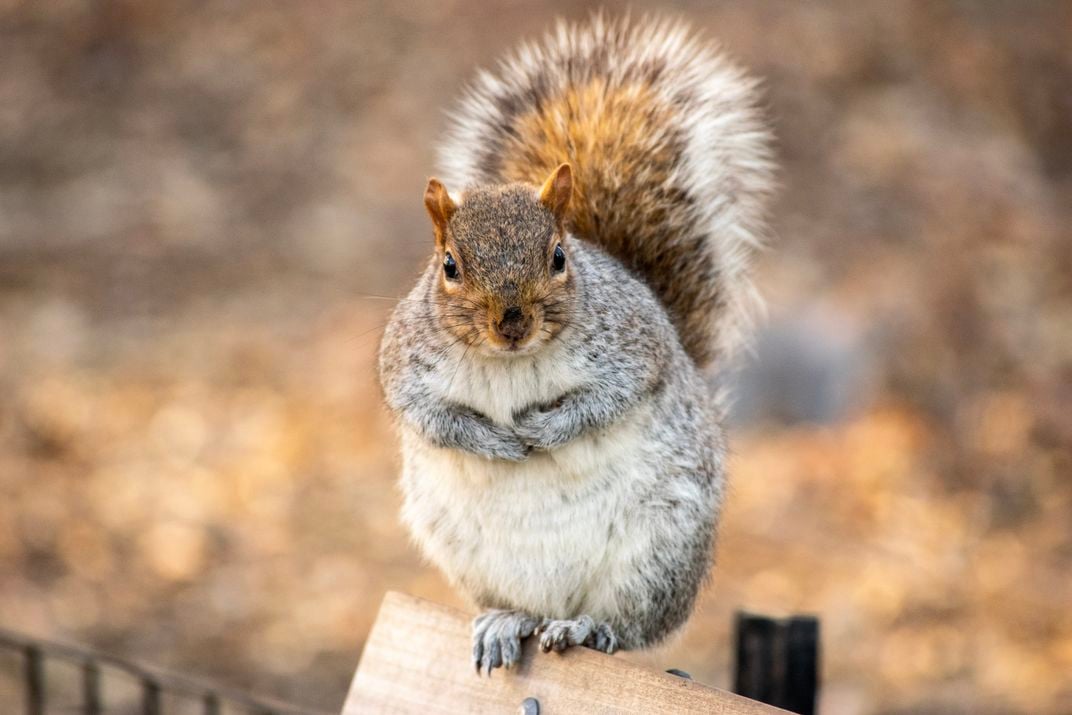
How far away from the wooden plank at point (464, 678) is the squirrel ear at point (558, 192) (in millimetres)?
565

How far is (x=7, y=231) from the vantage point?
5633 millimetres

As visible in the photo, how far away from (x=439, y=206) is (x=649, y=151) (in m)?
0.59

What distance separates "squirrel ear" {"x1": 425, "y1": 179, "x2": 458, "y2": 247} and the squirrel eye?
0.03 metres

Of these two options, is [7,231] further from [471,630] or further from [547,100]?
[471,630]

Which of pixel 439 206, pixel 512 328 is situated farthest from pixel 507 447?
pixel 439 206

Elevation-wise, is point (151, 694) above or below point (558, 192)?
below

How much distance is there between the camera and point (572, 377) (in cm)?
174

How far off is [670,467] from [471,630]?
346mm

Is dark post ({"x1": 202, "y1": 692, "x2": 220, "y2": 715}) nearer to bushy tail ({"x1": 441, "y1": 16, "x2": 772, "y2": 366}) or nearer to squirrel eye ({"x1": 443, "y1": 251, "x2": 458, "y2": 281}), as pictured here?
squirrel eye ({"x1": 443, "y1": 251, "x2": 458, "y2": 281})

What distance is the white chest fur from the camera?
1.75 metres

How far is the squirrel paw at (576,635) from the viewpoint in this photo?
1731 millimetres

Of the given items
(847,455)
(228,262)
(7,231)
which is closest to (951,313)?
(847,455)

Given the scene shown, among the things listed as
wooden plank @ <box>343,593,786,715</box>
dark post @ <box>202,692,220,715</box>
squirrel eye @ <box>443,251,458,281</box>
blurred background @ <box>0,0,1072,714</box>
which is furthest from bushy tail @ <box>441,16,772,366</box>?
dark post @ <box>202,692,220,715</box>

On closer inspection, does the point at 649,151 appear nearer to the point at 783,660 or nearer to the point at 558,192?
the point at 558,192
